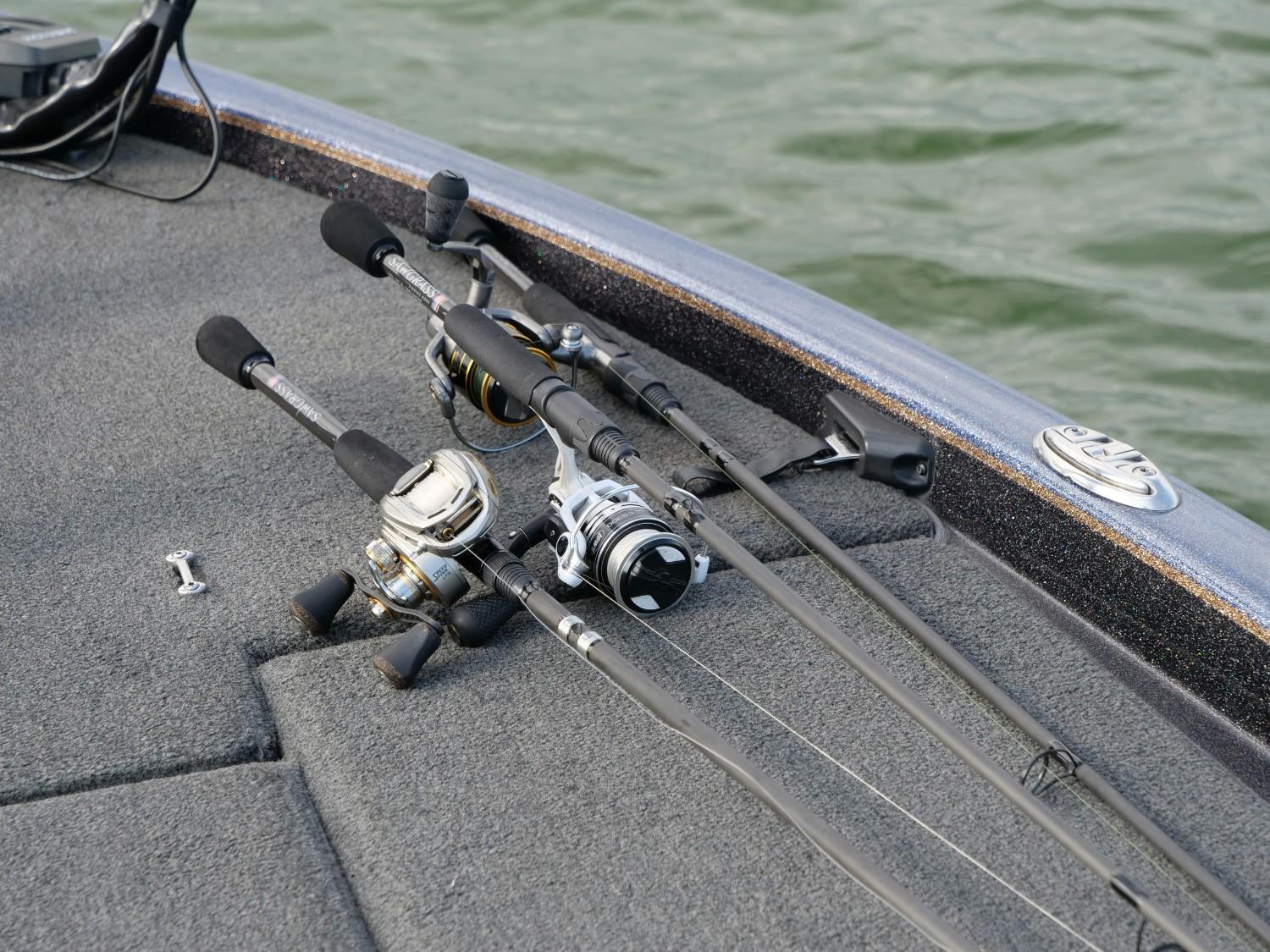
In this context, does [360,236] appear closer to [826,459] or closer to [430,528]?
[430,528]

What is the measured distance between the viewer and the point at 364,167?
8.35ft

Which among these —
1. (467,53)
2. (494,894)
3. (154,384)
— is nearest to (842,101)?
(467,53)

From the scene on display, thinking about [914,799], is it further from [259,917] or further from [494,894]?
[259,917]

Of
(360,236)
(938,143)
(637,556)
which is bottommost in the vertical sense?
(938,143)

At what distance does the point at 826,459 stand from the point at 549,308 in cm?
50

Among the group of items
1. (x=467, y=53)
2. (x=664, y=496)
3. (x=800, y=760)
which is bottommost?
(x=467, y=53)

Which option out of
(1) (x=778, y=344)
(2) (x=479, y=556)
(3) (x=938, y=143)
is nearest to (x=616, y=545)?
(2) (x=479, y=556)

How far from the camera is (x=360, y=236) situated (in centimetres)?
202

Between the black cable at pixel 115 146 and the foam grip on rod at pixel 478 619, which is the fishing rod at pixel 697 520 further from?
the black cable at pixel 115 146

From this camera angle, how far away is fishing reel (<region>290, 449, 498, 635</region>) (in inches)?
61.9

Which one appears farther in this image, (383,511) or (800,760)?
(383,511)

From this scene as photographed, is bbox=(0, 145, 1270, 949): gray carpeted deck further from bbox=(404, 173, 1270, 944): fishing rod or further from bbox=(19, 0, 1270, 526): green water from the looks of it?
bbox=(19, 0, 1270, 526): green water

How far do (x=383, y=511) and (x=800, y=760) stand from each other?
21.5 inches

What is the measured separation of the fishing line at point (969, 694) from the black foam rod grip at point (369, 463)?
16.6 inches
